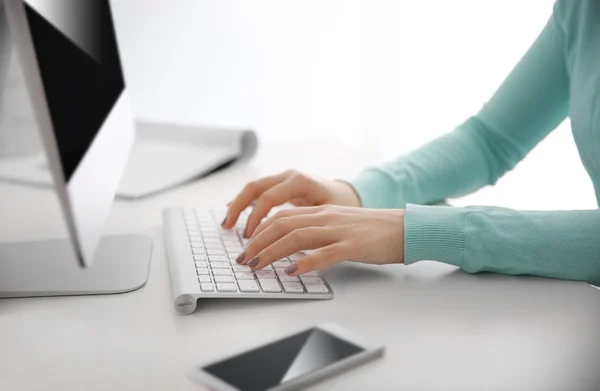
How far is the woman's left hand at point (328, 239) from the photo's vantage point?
0.69 metres

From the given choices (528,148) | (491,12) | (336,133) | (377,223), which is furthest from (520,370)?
(336,133)

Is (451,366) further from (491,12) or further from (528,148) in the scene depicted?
(491,12)

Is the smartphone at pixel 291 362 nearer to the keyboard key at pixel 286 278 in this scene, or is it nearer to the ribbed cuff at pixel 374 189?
the keyboard key at pixel 286 278

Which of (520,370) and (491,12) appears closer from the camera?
(520,370)

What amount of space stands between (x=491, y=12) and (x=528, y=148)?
111 centimetres

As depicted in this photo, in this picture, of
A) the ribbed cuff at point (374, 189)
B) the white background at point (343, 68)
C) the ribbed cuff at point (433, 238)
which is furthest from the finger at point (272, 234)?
the white background at point (343, 68)

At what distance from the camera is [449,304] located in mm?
662

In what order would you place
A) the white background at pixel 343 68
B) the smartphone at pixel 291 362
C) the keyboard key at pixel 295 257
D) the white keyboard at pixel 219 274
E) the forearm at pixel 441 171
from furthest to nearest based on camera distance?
1. the white background at pixel 343 68
2. the forearm at pixel 441 171
3. the keyboard key at pixel 295 257
4. the white keyboard at pixel 219 274
5. the smartphone at pixel 291 362

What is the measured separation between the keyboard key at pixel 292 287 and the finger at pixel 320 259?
0.01 meters

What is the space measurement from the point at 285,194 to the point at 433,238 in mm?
216

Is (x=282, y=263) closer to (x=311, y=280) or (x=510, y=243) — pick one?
(x=311, y=280)

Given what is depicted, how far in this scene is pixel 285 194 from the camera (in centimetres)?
86

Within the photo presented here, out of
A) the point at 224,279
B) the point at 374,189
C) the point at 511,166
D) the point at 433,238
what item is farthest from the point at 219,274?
the point at 511,166

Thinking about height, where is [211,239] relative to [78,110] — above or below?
below
